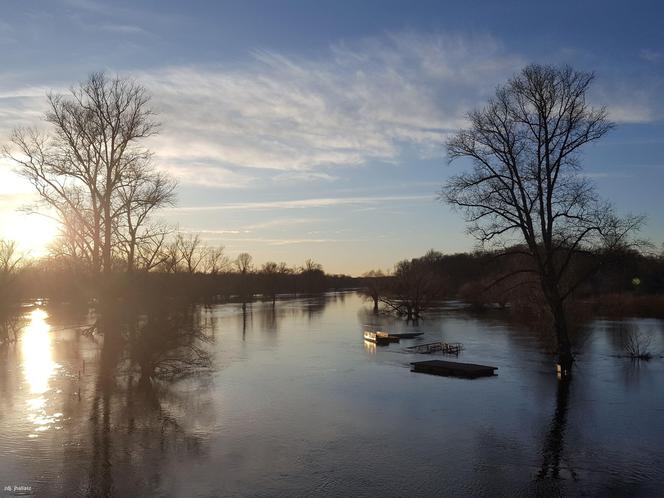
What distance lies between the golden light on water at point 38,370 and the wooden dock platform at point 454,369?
→ 17071 millimetres

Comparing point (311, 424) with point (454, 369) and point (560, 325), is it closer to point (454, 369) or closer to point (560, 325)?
point (454, 369)

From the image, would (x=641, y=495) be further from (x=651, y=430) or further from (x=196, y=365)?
(x=196, y=365)

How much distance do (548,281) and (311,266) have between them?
171m

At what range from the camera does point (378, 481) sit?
13.5 meters

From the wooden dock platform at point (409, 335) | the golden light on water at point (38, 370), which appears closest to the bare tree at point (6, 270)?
the golden light on water at point (38, 370)

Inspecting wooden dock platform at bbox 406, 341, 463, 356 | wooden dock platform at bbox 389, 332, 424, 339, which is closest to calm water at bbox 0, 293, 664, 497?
wooden dock platform at bbox 406, 341, 463, 356

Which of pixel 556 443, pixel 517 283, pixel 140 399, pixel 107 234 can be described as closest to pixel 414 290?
pixel 517 283

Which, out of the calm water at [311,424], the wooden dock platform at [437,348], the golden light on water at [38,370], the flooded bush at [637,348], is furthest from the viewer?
the wooden dock platform at [437,348]

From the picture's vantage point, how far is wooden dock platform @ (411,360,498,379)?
27.8 m

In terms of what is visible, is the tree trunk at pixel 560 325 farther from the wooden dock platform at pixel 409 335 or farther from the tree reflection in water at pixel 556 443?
the wooden dock platform at pixel 409 335

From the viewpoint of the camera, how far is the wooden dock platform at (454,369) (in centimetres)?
2778

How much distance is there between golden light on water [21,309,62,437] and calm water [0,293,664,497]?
13 centimetres

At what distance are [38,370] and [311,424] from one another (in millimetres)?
17521

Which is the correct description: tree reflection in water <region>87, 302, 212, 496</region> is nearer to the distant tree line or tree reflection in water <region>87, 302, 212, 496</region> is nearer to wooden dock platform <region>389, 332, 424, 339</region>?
the distant tree line
